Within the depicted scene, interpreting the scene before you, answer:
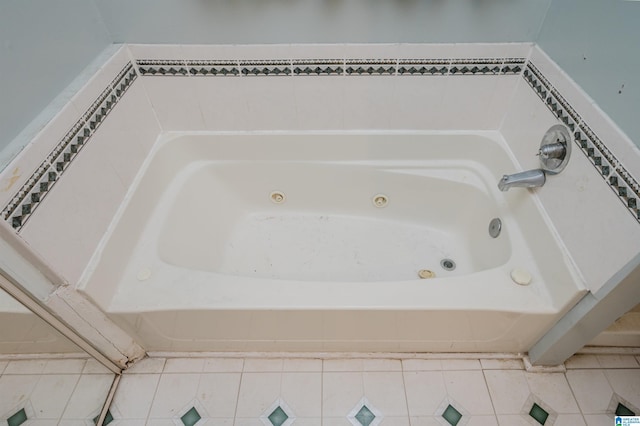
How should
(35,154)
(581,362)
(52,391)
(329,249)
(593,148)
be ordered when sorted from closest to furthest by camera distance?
(35,154) → (593,148) → (52,391) → (581,362) → (329,249)

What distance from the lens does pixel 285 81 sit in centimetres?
136

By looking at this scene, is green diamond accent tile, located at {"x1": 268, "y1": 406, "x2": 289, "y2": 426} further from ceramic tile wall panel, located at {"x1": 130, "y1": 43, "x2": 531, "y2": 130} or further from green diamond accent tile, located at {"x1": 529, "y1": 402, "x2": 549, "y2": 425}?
ceramic tile wall panel, located at {"x1": 130, "y1": 43, "x2": 531, "y2": 130}

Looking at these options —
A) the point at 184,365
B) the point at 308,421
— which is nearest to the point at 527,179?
the point at 308,421

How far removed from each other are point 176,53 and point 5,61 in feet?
1.84

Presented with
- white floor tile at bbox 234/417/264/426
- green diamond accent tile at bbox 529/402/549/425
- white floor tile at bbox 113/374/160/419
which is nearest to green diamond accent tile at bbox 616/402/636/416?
green diamond accent tile at bbox 529/402/549/425

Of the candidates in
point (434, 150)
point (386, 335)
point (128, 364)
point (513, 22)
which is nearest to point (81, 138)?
point (128, 364)

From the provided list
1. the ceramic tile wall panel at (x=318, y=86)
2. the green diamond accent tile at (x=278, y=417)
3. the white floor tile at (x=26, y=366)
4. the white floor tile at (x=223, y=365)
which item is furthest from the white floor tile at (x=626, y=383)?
the white floor tile at (x=26, y=366)

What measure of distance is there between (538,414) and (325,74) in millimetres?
1418

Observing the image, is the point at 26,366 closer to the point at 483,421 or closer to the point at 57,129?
the point at 57,129

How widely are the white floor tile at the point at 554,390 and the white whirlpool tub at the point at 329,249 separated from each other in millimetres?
128

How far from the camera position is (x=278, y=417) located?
1196 mm

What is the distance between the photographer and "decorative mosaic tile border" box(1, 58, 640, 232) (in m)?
0.90

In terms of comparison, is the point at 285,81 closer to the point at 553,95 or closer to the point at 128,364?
the point at 553,95

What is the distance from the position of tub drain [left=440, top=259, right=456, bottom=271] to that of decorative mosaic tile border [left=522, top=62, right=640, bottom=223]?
2.24ft
